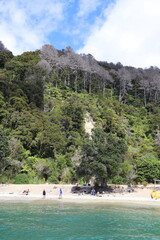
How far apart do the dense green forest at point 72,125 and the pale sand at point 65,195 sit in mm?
2263

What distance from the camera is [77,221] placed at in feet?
54.1

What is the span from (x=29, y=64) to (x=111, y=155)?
38.7m

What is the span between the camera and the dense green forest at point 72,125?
3138 cm

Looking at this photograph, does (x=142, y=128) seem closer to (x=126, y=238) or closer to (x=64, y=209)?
(x=64, y=209)

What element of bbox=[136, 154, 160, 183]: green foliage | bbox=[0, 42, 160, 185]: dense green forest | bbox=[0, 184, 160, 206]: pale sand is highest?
bbox=[0, 42, 160, 185]: dense green forest

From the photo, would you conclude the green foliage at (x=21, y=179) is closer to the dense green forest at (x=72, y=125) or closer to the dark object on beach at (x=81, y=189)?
the dense green forest at (x=72, y=125)

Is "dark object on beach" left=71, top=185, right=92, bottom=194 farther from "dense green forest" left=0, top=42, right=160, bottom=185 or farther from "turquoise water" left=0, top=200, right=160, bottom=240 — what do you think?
"turquoise water" left=0, top=200, right=160, bottom=240

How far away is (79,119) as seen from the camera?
46.0 meters

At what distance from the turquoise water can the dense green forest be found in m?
6.83

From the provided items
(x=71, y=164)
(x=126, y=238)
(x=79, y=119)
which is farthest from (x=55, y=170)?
(x=126, y=238)

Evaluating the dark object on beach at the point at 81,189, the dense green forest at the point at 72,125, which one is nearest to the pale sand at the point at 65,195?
the dark object on beach at the point at 81,189

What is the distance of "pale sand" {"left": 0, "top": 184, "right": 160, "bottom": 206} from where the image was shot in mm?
25922

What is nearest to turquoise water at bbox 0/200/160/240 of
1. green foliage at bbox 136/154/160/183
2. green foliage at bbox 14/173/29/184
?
green foliage at bbox 14/173/29/184

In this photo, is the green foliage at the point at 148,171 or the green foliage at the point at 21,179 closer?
the green foliage at the point at 21,179
